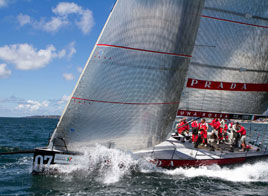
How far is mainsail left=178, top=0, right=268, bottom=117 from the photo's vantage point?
8336 mm

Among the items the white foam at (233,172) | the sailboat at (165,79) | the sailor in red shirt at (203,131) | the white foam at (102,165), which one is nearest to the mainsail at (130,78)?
the sailboat at (165,79)

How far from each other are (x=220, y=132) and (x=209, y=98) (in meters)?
2.39

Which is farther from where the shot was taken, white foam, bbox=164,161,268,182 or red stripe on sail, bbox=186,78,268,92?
red stripe on sail, bbox=186,78,268,92

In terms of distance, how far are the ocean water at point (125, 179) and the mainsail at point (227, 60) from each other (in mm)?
2244

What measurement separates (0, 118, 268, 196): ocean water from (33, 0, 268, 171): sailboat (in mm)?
321

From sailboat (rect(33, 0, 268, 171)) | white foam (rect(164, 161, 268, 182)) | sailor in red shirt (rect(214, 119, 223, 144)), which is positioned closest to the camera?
sailboat (rect(33, 0, 268, 171))

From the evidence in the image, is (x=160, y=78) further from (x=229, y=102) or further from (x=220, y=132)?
(x=220, y=132)

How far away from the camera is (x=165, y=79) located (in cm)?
756

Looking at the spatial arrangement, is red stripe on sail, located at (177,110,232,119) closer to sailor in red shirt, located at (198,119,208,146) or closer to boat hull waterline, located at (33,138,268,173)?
sailor in red shirt, located at (198,119,208,146)

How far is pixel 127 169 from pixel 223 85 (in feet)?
15.1

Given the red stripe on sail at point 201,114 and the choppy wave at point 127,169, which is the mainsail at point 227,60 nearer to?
the red stripe on sail at point 201,114

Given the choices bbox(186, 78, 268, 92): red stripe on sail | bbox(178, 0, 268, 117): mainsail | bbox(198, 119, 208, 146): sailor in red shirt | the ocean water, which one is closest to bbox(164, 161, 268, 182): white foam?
the ocean water

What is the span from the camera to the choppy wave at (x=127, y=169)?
6.85m

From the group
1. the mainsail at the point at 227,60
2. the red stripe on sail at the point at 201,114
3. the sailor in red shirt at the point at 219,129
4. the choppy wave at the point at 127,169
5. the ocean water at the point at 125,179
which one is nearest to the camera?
the ocean water at the point at 125,179
